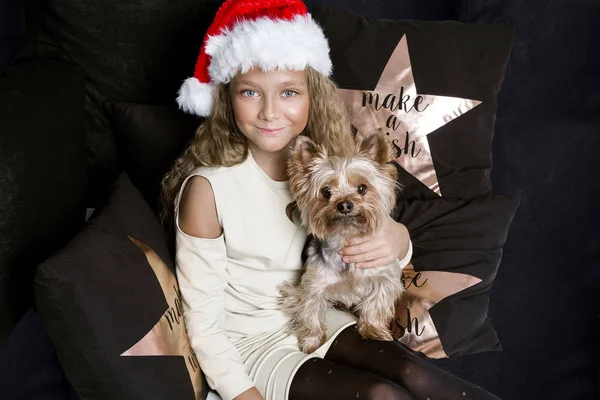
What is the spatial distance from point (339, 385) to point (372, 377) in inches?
3.4

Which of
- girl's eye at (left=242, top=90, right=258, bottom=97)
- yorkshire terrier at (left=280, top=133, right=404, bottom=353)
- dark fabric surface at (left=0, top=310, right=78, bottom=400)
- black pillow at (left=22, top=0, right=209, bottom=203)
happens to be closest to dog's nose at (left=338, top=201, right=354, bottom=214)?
yorkshire terrier at (left=280, top=133, right=404, bottom=353)

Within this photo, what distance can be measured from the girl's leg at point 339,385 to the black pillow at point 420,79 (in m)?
0.66

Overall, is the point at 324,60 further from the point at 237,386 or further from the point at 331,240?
the point at 237,386

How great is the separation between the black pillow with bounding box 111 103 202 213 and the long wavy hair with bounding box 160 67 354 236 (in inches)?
5.2

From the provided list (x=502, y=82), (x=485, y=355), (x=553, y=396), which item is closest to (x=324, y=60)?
(x=502, y=82)

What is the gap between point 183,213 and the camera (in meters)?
1.71

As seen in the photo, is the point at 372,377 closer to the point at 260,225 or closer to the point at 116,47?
the point at 260,225

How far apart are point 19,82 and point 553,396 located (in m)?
1.95

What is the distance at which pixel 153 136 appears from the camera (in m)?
1.99

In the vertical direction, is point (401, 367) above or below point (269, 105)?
below

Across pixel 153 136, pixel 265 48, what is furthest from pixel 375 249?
pixel 153 136

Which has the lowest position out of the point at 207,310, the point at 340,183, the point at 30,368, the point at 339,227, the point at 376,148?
the point at 30,368

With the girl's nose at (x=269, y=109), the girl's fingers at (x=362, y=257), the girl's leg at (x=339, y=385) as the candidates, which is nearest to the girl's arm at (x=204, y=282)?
the girl's leg at (x=339, y=385)

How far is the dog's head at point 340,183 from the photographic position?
1682 millimetres
